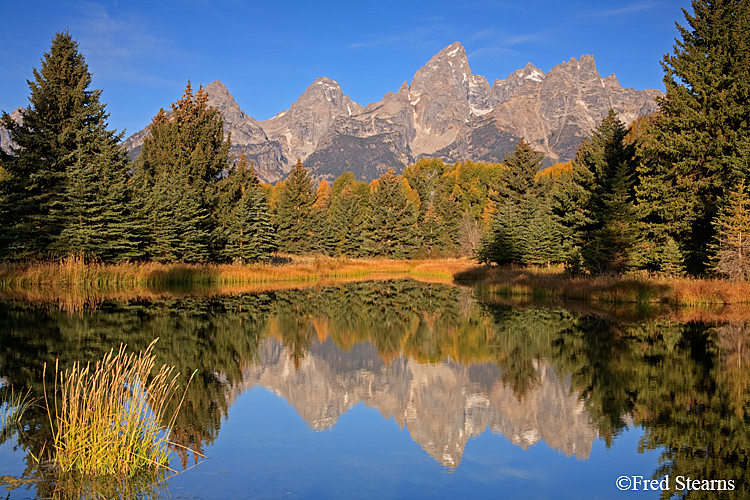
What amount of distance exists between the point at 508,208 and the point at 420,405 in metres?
45.3

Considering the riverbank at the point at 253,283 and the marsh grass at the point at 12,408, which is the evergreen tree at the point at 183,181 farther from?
the marsh grass at the point at 12,408

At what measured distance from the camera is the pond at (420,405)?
669 centimetres

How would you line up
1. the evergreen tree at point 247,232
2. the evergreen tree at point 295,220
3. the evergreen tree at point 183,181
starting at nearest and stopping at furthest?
the evergreen tree at point 183,181, the evergreen tree at point 247,232, the evergreen tree at point 295,220

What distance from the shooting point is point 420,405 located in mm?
10289

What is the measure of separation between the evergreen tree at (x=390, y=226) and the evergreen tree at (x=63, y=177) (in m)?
39.3

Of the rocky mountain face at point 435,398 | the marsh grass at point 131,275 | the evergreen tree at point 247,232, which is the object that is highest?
the evergreen tree at point 247,232

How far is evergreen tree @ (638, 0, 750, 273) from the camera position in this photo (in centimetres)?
2988

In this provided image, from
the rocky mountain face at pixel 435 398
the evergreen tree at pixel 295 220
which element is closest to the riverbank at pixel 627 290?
the rocky mountain face at pixel 435 398

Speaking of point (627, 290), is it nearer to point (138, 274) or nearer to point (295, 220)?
point (138, 274)

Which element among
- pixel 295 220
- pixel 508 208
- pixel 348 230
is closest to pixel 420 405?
pixel 508 208

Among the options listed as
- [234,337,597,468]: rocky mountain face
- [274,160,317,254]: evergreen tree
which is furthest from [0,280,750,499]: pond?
[274,160,317,254]: evergreen tree

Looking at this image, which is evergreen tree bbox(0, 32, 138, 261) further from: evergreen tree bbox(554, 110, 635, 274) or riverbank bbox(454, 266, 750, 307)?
evergreen tree bbox(554, 110, 635, 274)

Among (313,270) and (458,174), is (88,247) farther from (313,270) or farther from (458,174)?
(458,174)

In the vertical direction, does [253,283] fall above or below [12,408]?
above
